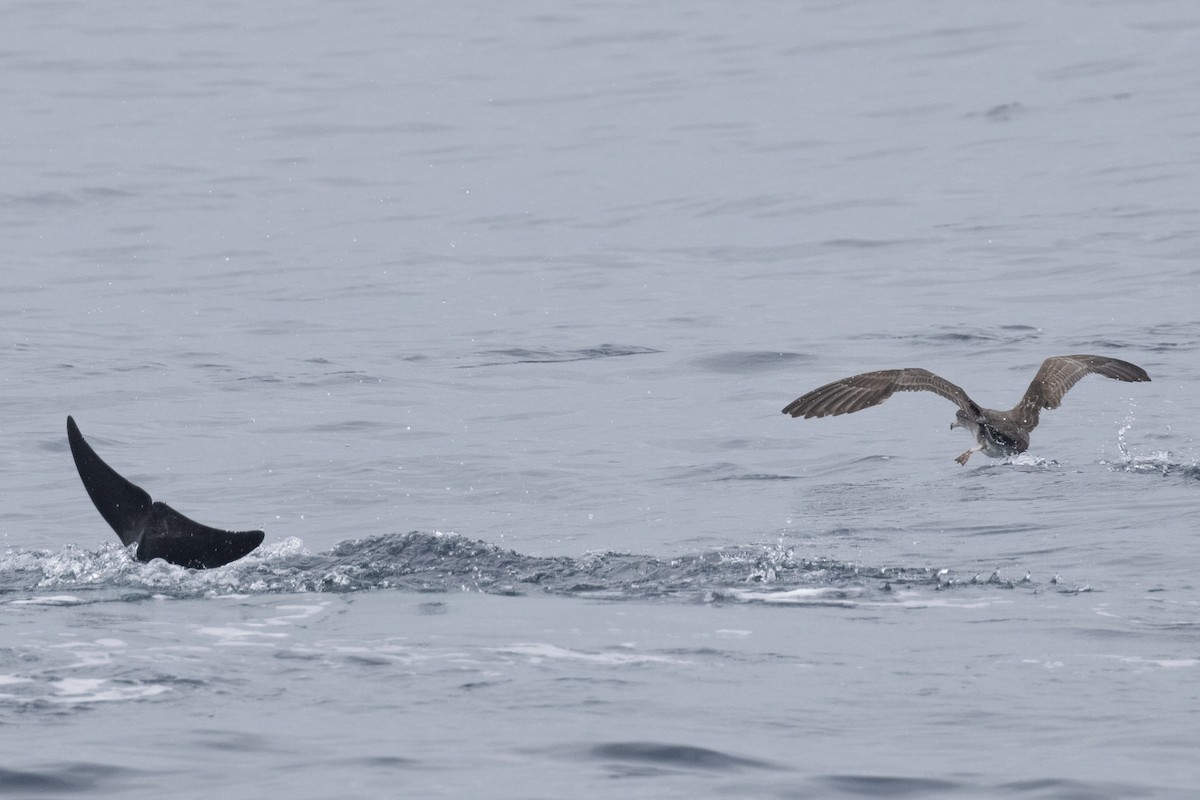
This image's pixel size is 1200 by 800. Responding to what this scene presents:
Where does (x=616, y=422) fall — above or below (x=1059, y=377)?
below

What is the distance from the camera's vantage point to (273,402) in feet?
63.4

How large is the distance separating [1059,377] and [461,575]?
6592 millimetres

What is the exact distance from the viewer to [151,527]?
11.6 m

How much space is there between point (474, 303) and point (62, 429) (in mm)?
7974

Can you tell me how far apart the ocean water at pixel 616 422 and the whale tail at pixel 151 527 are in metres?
0.18

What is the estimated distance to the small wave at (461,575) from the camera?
1118cm

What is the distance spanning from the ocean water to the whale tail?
0.18 meters

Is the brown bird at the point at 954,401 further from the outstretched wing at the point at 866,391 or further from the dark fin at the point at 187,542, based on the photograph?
the dark fin at the point at 187,542

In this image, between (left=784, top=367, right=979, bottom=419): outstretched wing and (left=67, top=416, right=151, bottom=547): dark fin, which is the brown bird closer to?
(left=784, top=367, right=979, bottom=419): outstretched wing

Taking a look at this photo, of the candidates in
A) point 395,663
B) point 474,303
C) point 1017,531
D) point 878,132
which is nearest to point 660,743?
point 395,663

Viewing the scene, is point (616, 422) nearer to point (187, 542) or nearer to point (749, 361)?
point (749, 361)

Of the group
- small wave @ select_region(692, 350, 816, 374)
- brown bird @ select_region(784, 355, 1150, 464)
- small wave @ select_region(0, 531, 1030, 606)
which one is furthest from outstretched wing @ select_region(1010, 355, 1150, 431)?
small wave @ select_region(692, 350, 816, 374)

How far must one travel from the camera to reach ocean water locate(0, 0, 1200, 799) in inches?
338

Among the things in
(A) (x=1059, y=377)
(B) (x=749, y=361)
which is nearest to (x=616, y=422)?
(B) (x=749, y=361)
